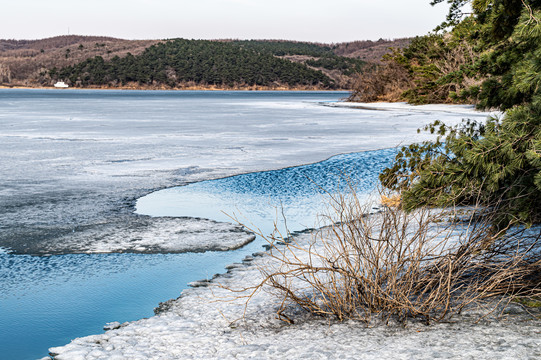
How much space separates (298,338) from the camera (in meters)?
4.43

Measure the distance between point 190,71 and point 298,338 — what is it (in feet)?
422

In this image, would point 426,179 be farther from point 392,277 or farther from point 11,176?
point 11,176

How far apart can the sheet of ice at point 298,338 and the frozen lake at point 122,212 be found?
18.7 inches

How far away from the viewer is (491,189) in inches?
196

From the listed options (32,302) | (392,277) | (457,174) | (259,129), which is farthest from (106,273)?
(259,129)

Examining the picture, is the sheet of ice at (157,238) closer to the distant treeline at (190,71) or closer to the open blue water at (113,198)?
the open blue water at (113,198)

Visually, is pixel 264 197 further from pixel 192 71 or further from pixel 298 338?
pixel 192 71

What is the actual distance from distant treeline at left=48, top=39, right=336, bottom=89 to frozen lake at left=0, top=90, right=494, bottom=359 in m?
111

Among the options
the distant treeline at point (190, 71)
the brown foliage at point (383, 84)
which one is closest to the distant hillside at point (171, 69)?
the distant treeline at point (190, 71)

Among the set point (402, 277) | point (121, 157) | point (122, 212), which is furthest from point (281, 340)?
point (121, 157)

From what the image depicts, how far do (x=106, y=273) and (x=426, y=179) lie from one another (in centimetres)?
335

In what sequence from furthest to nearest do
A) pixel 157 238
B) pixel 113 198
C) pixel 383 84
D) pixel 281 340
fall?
pixel 383 84
pixel 113 198
pixel 157 238
pixel 281 340

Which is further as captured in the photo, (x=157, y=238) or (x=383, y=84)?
(x=383, y=84)

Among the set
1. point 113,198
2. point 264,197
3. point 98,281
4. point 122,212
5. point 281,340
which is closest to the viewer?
point 281,340
